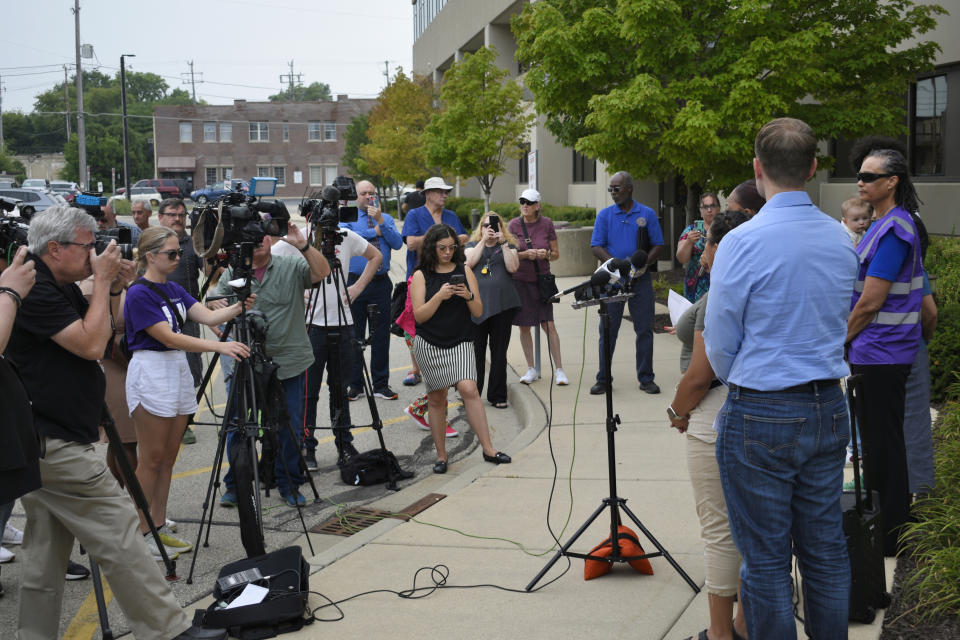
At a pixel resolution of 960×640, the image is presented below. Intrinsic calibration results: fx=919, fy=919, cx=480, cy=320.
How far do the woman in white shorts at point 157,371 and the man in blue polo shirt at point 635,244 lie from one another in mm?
4591

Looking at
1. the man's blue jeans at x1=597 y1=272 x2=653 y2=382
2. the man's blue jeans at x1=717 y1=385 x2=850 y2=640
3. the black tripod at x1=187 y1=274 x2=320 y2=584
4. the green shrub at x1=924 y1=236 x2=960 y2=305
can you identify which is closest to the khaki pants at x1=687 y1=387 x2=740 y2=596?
the man's blue jeans at x1=717 y1=385 x2=850 y2=640

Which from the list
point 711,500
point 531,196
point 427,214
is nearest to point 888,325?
point 711,500

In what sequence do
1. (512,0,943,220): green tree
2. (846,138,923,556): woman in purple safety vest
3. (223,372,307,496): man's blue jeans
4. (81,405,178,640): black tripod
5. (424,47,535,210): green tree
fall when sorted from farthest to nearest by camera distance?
(424,47,535,210): green tree
(512,0,943,220): green tree
(223,372,307,496): man's blue jeans
(846,138,923,556): woman in purple safety vest
(81,405,178,640): black tripod

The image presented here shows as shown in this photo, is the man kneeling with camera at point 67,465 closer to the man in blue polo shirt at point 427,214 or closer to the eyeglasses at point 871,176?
the eyeglasses at point 871,176

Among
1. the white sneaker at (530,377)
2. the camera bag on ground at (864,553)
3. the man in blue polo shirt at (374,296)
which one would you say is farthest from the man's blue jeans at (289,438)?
the camera bag on ground at (864,553)

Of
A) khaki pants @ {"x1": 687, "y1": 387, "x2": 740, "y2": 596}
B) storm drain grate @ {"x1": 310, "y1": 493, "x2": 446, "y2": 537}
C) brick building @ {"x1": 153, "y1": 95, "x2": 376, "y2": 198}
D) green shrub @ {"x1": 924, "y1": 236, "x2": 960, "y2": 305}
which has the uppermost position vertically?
brick building @ {"x1": 153, "y1": 95, "x2": 376, "y2": 198}

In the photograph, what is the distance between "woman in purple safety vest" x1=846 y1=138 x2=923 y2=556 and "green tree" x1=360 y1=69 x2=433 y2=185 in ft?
121

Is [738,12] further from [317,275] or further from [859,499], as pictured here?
[859,499]

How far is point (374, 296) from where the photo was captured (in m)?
9.57

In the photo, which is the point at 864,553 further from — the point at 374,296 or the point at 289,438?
the point at 374,296

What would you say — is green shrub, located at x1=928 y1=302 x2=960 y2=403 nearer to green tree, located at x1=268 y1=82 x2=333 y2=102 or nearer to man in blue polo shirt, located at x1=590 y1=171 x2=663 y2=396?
man in blue polo shirt, located at x1=590 y1=171 x2=663 y2=396

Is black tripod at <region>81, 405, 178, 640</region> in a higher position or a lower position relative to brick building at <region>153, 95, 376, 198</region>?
lower

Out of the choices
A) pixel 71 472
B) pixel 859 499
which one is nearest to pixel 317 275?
pixel 71 472

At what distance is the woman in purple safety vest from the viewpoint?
15.1 ft
